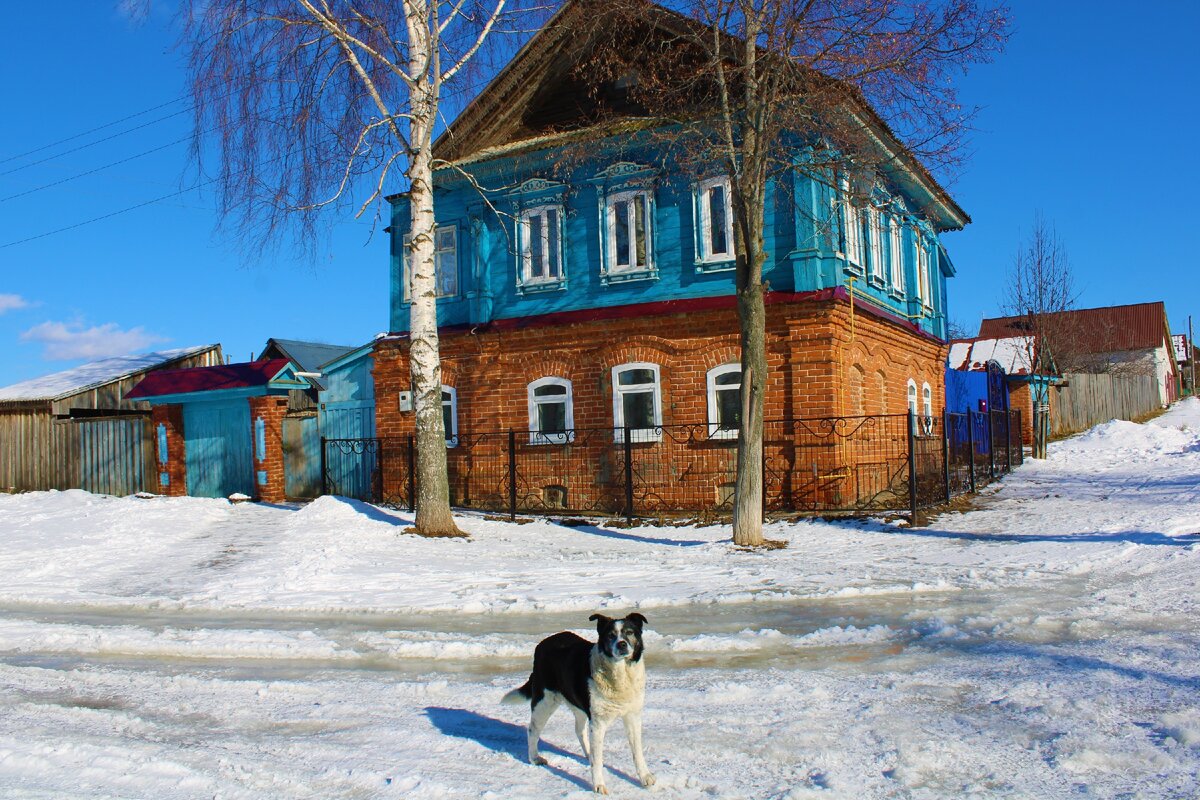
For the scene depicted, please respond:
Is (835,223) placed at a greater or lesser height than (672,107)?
lesser

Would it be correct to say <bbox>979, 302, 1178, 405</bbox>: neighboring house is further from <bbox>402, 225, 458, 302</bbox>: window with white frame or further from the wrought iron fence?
<bbox>402, 225, 458, 302</bbox>: window with white frame

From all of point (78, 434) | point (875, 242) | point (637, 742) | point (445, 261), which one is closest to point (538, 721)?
point (637, 742)

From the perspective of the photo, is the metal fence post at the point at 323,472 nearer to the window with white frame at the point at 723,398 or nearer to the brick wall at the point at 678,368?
the brick wall at the point at 678,368

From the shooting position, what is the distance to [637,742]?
424cm

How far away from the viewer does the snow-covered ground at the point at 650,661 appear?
14.4 ft

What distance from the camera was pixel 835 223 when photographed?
15.5 metres

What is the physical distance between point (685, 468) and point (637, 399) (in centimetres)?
164

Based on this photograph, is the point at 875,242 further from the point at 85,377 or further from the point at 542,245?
the point at 85,377

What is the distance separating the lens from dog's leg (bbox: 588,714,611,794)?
164 inches

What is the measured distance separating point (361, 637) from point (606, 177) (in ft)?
38.7

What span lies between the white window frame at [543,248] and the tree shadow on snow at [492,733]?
13229 millimetres

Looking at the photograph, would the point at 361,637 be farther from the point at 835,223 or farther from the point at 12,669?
the point at 835,223

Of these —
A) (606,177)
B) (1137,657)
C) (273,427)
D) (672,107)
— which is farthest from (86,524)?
(1137,657)

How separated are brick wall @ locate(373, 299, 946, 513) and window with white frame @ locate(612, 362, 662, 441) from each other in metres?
0.13
